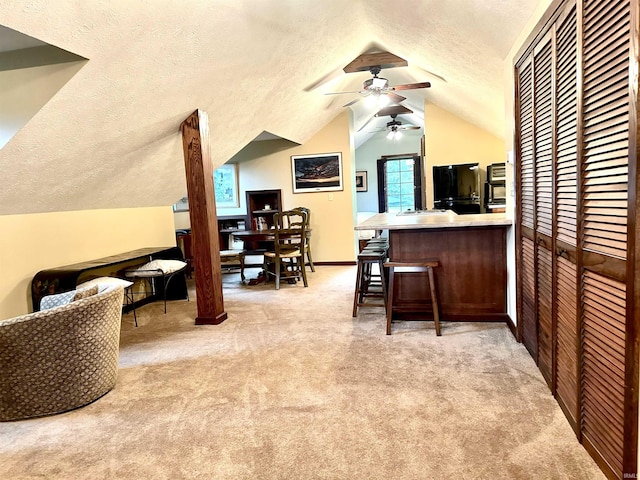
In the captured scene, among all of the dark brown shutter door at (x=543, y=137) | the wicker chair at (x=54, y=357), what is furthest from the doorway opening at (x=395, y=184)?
the wicker chair at (x=54, y=357)

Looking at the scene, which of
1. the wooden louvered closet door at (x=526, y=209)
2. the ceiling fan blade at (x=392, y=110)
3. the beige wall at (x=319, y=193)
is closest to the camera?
the wooden louvered closet door at (x=526, y=209)

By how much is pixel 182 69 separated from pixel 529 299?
9.49ft

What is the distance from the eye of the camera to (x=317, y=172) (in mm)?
6953

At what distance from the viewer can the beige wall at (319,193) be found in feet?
22.6

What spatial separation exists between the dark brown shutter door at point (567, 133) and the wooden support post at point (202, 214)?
281 centimetres

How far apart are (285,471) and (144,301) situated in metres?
3.67

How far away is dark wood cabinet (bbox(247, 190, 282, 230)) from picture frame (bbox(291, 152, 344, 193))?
393 mm

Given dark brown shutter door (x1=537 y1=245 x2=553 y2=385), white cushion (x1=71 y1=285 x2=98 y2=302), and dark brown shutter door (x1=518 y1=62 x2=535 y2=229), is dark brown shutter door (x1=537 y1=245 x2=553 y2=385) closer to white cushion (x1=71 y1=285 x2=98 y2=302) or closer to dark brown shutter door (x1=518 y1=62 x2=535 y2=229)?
dark brown shutter door (x1=518 y1=62 x2=535 y2=229)

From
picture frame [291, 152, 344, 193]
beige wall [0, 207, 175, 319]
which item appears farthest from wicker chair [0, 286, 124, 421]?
picture frame [291, 152, 344, 193]

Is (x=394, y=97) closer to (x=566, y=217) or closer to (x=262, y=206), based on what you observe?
(x=262, y=206)

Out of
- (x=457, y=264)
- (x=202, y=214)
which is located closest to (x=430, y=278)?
(x=457, y=264)

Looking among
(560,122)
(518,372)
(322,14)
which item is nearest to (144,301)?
(322,14)

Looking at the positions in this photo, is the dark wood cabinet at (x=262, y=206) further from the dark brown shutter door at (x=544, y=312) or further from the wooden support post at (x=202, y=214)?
the dark brown shutter door at (x=544, y=312)

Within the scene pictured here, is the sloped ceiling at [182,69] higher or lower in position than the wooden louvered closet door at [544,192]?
higher
